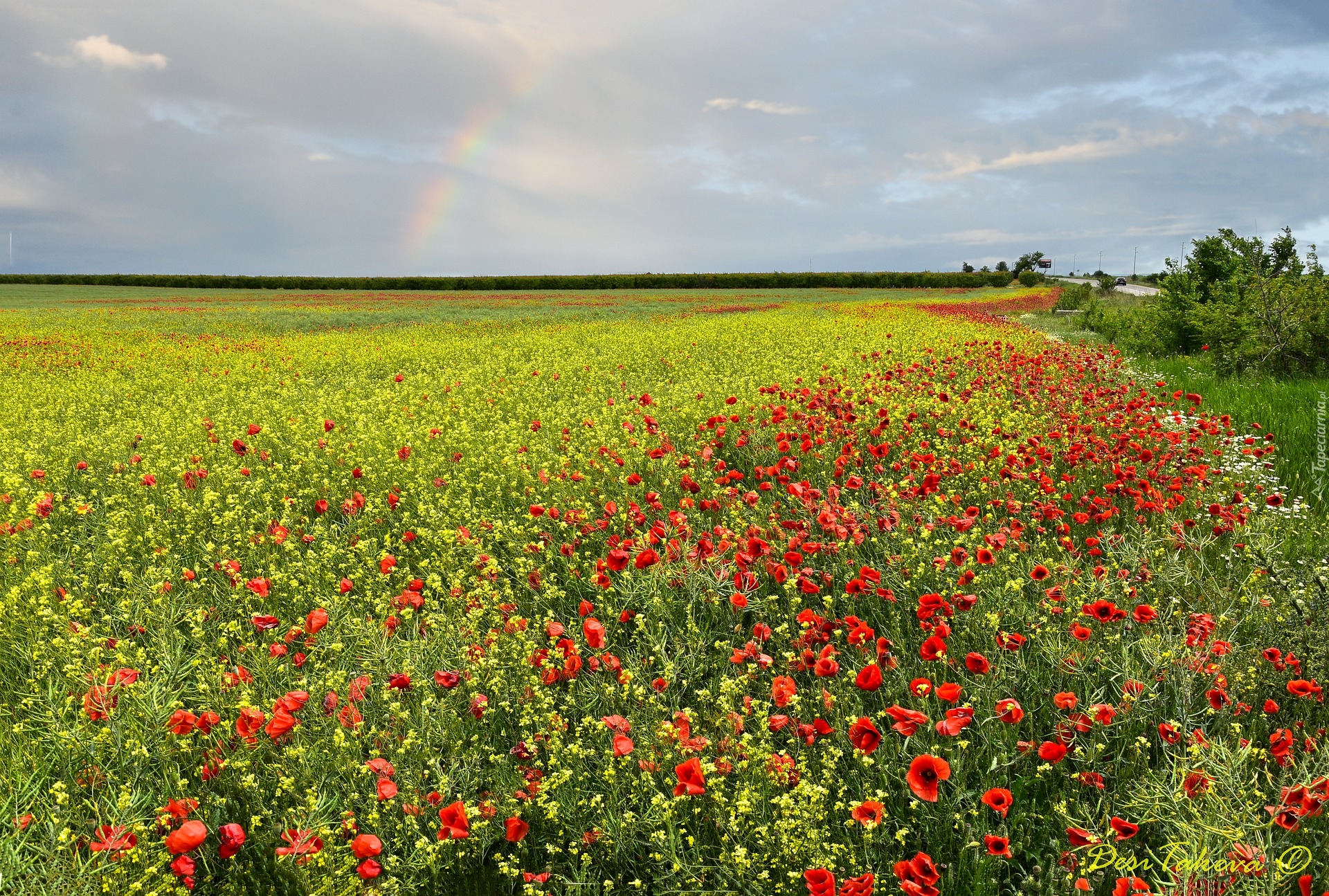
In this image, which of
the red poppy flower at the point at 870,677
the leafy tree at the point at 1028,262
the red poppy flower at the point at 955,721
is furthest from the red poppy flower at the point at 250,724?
the leafy tree at the point at 1028,262

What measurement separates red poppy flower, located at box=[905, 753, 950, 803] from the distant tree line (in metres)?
66.3

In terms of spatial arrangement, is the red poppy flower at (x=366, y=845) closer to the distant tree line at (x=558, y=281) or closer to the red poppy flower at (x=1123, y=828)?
the red poppy flower at (x=1123, y=828)

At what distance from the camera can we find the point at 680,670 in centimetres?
261

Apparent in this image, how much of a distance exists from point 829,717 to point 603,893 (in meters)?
0.89

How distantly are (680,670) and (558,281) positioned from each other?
7253 centimetres

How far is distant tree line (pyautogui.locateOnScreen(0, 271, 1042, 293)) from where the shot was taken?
68812 millimetres

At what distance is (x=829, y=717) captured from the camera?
2324mm

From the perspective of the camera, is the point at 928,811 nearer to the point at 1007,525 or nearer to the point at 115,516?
the point at 1007,525

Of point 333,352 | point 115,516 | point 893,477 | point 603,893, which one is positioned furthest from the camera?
point 333,352

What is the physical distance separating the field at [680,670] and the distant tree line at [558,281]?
63302 mm

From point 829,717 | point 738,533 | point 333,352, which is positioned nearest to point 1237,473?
point 738,533

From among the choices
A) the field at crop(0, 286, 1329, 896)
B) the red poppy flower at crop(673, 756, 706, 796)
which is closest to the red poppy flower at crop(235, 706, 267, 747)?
the field at crop(0, 286, 1329, 896)

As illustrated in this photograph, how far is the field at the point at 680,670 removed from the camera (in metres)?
1.82
